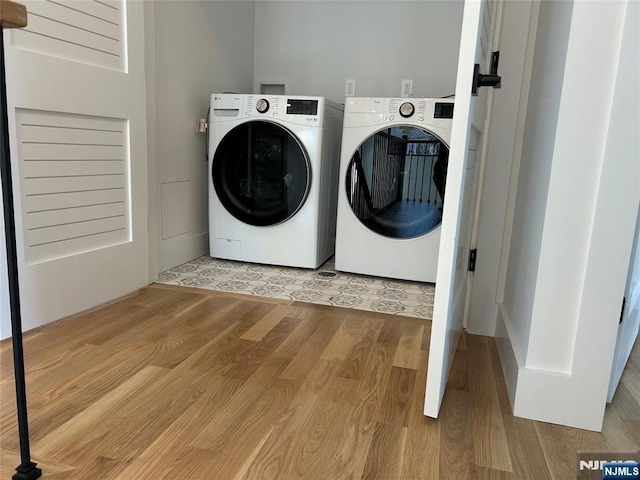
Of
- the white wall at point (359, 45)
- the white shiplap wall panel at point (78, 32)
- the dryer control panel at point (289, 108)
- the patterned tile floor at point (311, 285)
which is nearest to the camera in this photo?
the white shiplap wall panel at point (78, 32)

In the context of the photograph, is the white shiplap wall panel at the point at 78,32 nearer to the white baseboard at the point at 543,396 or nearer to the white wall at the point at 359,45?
the white wall at the point at 359,45

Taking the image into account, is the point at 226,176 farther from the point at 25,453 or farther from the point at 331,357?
the point at 25,453

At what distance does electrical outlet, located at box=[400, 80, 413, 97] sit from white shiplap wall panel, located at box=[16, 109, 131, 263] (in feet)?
5.43

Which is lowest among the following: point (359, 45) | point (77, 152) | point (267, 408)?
point (267, 408)

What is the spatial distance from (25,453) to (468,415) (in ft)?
3.14

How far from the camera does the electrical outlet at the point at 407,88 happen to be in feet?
9.17

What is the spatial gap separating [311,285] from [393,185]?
2.01 ft

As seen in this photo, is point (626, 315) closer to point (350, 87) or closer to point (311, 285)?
point (311, 285)

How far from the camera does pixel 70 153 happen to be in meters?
1.61

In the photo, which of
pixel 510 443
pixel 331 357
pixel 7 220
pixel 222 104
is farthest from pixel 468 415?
pixel 222 104

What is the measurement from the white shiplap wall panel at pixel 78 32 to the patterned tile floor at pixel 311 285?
0.97 metres

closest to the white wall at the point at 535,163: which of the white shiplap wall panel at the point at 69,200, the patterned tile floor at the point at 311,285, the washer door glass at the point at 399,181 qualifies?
the patterned tile floor at the point at 311,285

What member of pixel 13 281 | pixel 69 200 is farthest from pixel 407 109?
pixel 13 281

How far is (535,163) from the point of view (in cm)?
131
